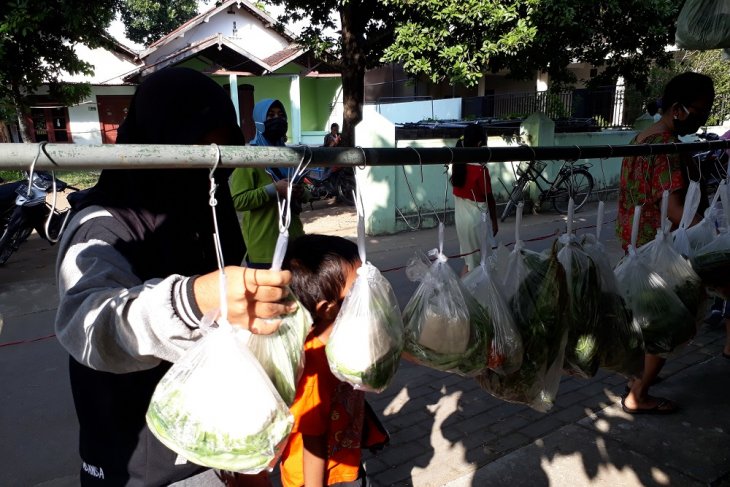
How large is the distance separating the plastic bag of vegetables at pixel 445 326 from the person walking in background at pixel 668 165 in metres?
1.41

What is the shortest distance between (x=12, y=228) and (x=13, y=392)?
12.7 feet

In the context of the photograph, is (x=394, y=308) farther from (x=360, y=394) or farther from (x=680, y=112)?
(x=680, y=112)

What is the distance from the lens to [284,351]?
1.02m

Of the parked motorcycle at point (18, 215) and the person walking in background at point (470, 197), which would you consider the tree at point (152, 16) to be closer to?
the parked motorcycle at point (18, 215)

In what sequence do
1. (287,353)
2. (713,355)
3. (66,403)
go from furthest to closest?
(713,355), (66,403), (287,353)

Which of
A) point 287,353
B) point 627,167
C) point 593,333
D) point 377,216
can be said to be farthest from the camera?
point 377,216

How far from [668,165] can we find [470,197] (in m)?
2.25

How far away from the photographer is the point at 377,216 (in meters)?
8.15

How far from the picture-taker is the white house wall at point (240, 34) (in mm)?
19469

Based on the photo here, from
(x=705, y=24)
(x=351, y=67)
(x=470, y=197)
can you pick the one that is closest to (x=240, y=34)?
(x=351, y=67)

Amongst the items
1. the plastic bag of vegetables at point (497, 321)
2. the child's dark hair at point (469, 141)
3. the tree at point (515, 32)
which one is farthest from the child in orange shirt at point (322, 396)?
the tree at point (515, 32)

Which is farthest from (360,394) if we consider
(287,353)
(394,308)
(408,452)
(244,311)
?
(408,452)

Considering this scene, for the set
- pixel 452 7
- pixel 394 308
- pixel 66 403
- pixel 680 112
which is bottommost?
pixel 66 403

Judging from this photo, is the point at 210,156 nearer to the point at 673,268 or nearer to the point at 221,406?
the point at 221,406
